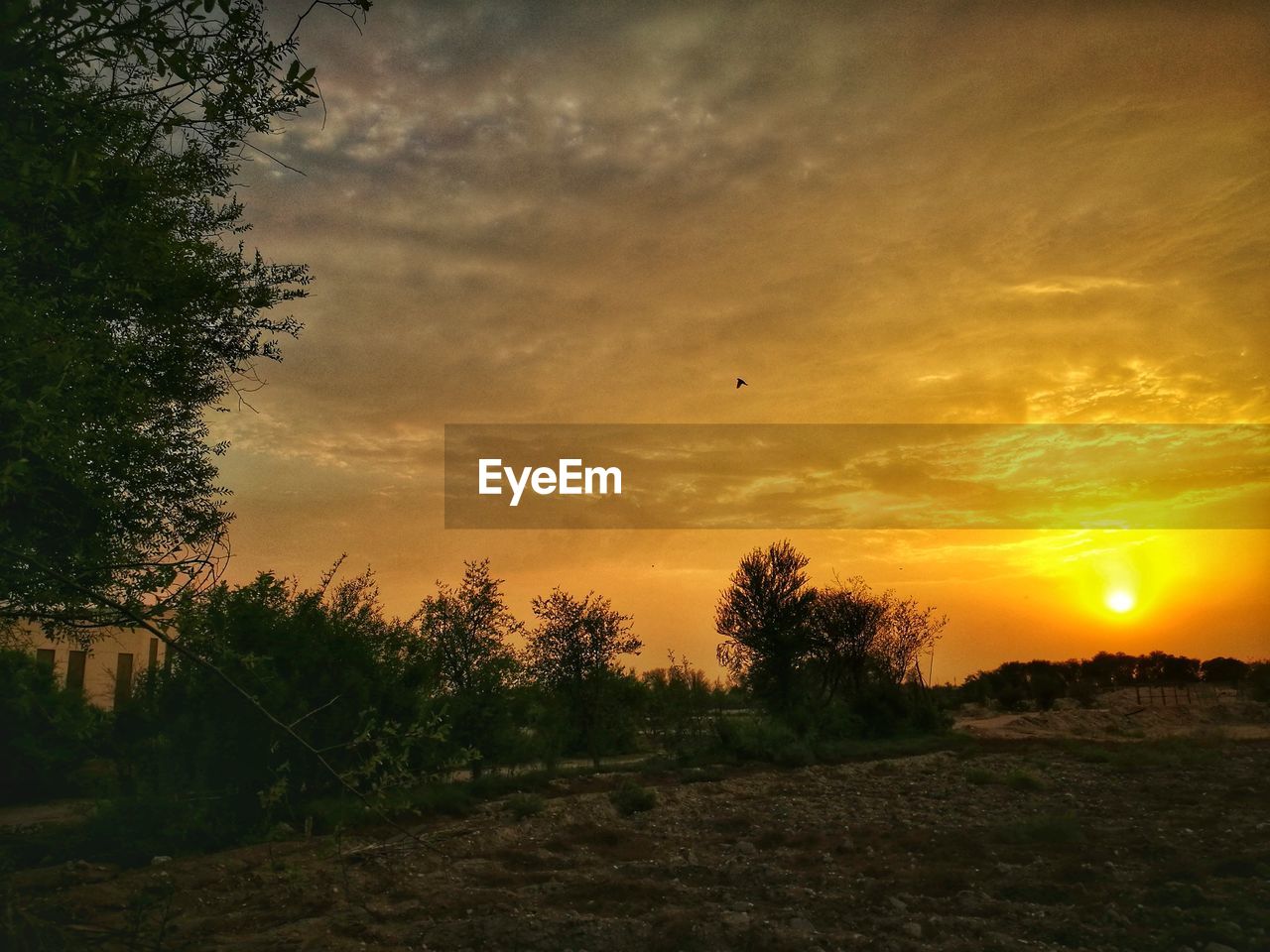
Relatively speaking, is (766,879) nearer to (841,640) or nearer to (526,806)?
(526,806)

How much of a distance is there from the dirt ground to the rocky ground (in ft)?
0.12

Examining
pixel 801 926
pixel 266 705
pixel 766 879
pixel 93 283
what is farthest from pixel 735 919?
pixel 266 705

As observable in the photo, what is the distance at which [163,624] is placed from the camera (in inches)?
155

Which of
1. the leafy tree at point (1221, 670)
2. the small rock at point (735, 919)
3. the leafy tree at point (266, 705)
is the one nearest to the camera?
the small rock at point (735, 919)

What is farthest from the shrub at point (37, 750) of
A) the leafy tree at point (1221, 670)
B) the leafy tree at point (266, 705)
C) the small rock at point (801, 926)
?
the leafy tree at point (1221, 670)

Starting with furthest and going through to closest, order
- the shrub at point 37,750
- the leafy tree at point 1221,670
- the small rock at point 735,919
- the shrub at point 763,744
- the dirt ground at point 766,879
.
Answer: the leafy tree at point 1221,670
the shrub at point 763,744
the shrub at point 37,750
the small rock at point 735,919
the dirt ground at point 766,879

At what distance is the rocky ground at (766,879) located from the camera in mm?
7777

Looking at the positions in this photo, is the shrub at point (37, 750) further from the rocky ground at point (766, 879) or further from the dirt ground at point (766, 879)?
the dirt ground at point (766, 879)

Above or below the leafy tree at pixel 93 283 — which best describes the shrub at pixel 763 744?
below

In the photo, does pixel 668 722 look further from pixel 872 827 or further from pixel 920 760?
pixel 872 827

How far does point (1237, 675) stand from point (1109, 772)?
46.9 metres

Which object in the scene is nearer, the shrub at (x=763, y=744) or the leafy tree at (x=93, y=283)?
the leafy tree at (x=93, y=283)

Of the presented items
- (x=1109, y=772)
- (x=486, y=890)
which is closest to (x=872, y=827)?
(x=486, y=890)

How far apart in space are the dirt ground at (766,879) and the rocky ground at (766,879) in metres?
0.04
